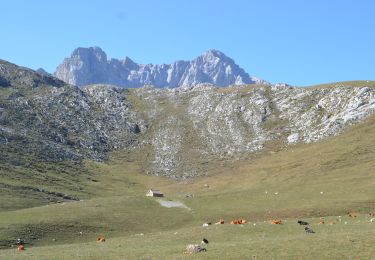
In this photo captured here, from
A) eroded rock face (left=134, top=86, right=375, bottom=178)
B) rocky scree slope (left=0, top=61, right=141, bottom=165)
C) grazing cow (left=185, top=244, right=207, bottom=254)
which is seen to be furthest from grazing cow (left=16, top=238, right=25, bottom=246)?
eroded rock face (left=134, top=86, right=375, bottom=178)

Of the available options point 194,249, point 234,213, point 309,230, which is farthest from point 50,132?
point 194,249

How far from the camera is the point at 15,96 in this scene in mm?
194750

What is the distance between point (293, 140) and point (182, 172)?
131 feet

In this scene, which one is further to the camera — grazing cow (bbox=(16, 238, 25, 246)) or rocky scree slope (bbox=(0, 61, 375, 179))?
rocky scree slope (bbox=(0, 61, 375, 179))

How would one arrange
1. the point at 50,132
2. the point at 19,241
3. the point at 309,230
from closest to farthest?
the point at 309,230
the point at 19,241
the point at 50,132

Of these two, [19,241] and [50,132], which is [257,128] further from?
[19,241]

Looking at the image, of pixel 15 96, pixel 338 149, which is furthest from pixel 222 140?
pixel 15 96

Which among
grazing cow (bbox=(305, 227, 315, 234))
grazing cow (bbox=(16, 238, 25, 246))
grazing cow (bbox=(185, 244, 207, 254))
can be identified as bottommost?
grazing cow (bbox=(16, 238, 25, 246))

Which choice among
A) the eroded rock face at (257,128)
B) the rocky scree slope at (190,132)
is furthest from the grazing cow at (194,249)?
the eroded rock face at (257,128)

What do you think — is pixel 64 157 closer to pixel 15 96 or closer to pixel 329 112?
pixel 15 96

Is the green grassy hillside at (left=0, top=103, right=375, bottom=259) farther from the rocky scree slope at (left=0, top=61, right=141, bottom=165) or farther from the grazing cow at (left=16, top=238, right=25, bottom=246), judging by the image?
the rocky scree slope at (left=0, top=61, right=141, bottom=165)

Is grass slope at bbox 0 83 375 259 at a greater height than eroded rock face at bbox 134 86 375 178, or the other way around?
eroded rock face at bbox 134 86 375 178

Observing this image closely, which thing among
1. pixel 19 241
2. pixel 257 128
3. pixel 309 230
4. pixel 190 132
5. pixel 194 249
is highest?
pixel 257 128

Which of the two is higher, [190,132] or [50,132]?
[190,132]
